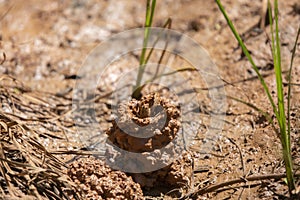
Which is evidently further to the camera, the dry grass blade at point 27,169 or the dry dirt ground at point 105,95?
the dry dirt ground at point 105,95

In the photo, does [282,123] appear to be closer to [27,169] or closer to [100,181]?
[100,181]

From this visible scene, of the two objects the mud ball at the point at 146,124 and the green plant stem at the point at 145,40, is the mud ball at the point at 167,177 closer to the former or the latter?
the mud ball at the point at 146,124

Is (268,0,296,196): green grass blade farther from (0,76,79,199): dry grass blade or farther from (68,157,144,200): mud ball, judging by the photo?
(0,76,79,199): dry grass blade

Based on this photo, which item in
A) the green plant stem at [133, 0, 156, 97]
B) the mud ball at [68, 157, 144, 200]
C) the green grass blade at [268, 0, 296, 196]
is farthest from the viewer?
the green plant stem at [133, 0, 156, 97]

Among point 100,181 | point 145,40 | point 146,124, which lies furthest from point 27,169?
point 145,40

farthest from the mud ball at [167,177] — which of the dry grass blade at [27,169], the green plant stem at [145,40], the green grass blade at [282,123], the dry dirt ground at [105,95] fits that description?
the green plant stem at [145,40]

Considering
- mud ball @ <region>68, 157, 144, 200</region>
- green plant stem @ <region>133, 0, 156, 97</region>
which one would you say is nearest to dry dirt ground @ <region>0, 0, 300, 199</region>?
mud ball @ <region>68, 157, 144, 200</region>

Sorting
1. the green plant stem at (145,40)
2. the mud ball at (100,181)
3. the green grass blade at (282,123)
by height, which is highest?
the green plant stem at (145,40)
